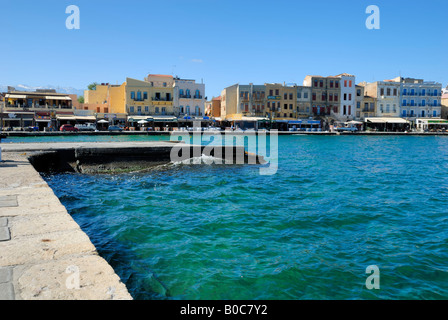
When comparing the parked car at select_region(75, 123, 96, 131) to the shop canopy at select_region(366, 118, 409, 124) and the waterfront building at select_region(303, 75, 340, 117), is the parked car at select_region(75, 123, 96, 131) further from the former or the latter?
the shop canopy at select_region(366, 118, 409, 124)

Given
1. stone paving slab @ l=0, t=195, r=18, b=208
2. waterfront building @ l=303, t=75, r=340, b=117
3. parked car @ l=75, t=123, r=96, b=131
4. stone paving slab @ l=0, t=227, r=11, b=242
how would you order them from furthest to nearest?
waterfront building @ l=303, t=75, r=340, b=117
parked car @ l=75, t=123, r=96, b=131
stone paving slab @ l=0, t=195, r=18, b=208
stone paving slab @ l=0, t=227, r=11, b=242

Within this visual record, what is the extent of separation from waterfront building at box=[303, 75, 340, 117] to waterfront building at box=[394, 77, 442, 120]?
14239 millimetres

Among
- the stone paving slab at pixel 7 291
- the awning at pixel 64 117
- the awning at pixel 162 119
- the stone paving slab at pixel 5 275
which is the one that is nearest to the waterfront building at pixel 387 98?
the awning at pixel 162 119

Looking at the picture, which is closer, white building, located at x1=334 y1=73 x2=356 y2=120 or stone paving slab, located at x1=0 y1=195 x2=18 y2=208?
stone paving slab, located at x1=0 y1=195 x2=18 y2=208

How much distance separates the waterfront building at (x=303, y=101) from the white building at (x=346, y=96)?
6.16 meters

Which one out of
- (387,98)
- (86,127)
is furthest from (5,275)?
(387,98)

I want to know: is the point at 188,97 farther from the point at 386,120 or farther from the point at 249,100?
the point at 386,120

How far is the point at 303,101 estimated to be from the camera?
7119 centimetres

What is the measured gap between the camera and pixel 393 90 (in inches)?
2955

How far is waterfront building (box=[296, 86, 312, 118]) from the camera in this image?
70938 millimetres

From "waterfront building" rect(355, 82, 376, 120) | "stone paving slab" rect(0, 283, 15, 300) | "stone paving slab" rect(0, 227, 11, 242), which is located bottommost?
"stone paving slab" rect(0, 283, 15, 300)

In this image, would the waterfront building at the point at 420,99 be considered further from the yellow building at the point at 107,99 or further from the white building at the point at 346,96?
the yellow building at the point at 107,99

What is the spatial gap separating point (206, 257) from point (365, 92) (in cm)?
7953

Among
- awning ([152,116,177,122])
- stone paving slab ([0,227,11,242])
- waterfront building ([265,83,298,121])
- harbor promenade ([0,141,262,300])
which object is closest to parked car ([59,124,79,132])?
awning ([152,116,177,122])
